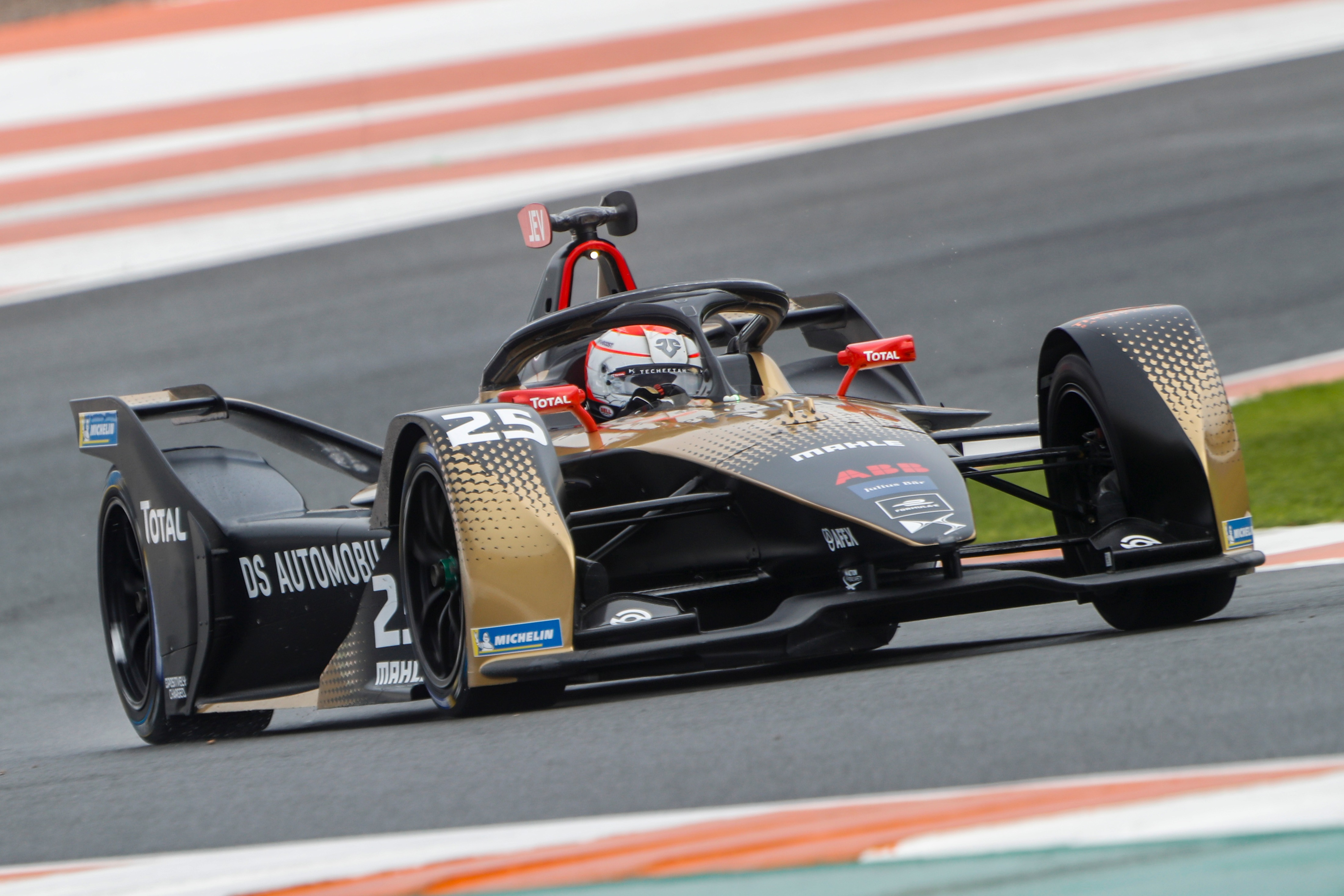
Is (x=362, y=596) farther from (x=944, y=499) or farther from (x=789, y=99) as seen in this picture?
(x=789, y=99)

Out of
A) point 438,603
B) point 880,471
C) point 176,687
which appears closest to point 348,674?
point 438,603

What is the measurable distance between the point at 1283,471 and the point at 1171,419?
3.55 metres

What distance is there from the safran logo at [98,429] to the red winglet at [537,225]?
1.72 meters

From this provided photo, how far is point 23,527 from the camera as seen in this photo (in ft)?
32.9

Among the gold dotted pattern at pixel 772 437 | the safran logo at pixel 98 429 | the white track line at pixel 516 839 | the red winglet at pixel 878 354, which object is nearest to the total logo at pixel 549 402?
the gold dotted pattern at pixel 772 437

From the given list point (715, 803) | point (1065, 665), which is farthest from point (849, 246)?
point (715, 803)

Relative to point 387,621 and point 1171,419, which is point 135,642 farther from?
point 1171,419

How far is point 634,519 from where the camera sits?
17.1 feet

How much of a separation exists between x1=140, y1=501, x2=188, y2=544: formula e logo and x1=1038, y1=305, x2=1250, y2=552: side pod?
3241mm

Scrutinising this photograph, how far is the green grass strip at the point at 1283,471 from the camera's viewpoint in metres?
8.09

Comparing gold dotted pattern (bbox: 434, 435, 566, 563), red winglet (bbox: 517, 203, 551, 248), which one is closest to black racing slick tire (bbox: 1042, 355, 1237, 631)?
gold dotted pattern (bbox: 434, 435, 566, 563)

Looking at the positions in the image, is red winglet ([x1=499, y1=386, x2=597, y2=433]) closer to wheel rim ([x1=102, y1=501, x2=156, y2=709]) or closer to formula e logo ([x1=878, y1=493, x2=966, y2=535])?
formula e logo ([x1=878, y1=493, x2=966, y2=535])

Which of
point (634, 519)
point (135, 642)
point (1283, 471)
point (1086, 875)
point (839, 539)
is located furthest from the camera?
point (1283, 471)

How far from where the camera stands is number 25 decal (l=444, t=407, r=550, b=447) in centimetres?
505
